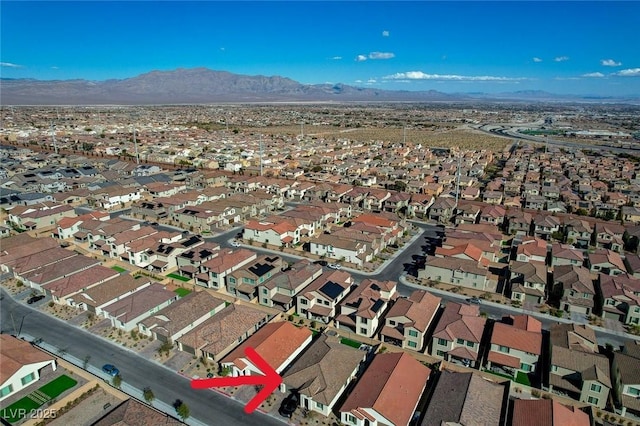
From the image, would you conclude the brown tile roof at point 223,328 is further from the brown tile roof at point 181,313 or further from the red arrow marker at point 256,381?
the red arrow marker at point 256,381

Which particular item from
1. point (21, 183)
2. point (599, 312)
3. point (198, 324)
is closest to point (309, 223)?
point (198, 324)

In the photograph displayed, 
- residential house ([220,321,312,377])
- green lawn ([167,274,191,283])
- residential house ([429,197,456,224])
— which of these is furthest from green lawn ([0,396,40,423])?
residential house ([429,197,456,224])

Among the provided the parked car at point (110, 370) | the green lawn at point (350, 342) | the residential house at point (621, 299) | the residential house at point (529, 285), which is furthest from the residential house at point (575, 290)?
the parked car at point (110, 370)

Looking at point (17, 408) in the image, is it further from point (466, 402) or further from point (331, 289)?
point (466, 402)

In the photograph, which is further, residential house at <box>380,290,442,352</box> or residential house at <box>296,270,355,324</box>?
residential house at <box>296,270,355,324</box>

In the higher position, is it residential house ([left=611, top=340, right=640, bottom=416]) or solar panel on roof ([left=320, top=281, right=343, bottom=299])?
solar panel on roof ([left=320, top=281, right=343, bottom=299])

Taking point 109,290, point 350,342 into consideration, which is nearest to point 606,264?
point 350,342

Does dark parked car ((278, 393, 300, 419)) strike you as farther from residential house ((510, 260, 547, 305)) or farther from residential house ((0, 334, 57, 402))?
residential house ((510, 260, 547, 305))
